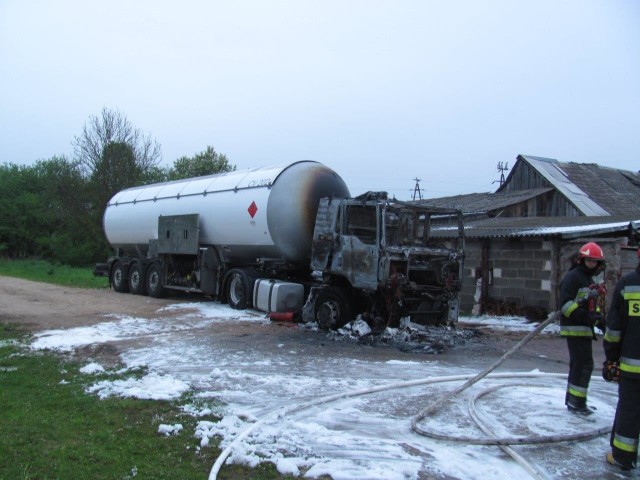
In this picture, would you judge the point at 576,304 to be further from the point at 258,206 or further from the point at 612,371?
the point at 258,206

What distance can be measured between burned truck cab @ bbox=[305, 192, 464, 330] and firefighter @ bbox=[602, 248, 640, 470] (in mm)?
5656

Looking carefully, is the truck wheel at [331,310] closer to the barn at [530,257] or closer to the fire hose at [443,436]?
the barn at [530,257]

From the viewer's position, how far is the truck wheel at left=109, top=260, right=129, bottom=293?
1997 cm

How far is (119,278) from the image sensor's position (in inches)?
797

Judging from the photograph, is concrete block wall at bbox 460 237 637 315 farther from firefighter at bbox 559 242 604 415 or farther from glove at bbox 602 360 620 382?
glove at bbox 602 360 620 382

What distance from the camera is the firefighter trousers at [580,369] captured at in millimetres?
5754

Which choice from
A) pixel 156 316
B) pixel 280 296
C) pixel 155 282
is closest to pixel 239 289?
pixel 156 316

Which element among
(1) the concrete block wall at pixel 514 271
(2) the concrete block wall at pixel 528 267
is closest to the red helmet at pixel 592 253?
(2) the concrete block wall at pixel 528 267

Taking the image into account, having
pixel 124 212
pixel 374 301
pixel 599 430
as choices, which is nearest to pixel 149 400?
pixel 599 430

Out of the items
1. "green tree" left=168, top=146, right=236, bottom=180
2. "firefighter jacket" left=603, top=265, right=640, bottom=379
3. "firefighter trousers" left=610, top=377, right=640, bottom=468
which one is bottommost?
"firefighter trousers" left=610, top=377, right=640, bottom=468

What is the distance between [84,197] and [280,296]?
1231 inches

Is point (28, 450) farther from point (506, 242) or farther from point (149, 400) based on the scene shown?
point (506, 242)

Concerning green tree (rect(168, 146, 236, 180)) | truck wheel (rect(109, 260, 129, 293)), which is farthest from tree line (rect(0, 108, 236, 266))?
truck wheel (rect(109, 260, 129, 293))

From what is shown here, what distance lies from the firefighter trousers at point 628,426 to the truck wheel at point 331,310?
6952mm
